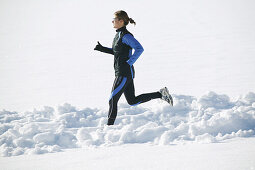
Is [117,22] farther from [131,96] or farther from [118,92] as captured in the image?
[131,96]

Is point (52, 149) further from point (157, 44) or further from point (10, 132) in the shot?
point (157, 44)

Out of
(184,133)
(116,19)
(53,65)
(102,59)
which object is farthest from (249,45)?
(116,19)

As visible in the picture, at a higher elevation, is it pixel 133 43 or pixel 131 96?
pixel 133 43

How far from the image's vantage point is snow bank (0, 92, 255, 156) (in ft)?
23.9

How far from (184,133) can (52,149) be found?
2.45m

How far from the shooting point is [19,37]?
27.8m

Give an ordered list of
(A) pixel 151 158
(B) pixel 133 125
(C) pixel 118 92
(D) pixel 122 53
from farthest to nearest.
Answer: (B) pixel 133 125 < (A) pixel 151 158 < (C) pixel 118 92 < (D) pixel 122 53

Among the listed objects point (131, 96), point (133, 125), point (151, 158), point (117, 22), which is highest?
point (117, 22)

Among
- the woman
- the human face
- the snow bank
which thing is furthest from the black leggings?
the snow bank

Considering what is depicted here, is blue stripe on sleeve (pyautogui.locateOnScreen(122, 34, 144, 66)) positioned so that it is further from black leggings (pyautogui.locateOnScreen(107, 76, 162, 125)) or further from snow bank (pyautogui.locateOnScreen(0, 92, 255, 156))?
snow bank (pyautogui.locateOnScreen(0, 92, 255, 156))

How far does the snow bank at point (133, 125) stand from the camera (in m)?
7.29

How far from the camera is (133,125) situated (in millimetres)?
7934

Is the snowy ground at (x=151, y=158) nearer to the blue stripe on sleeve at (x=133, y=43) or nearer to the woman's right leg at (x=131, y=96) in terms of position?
the woman's right leg at (x=131, y=96)

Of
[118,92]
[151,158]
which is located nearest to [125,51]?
[118,92]
